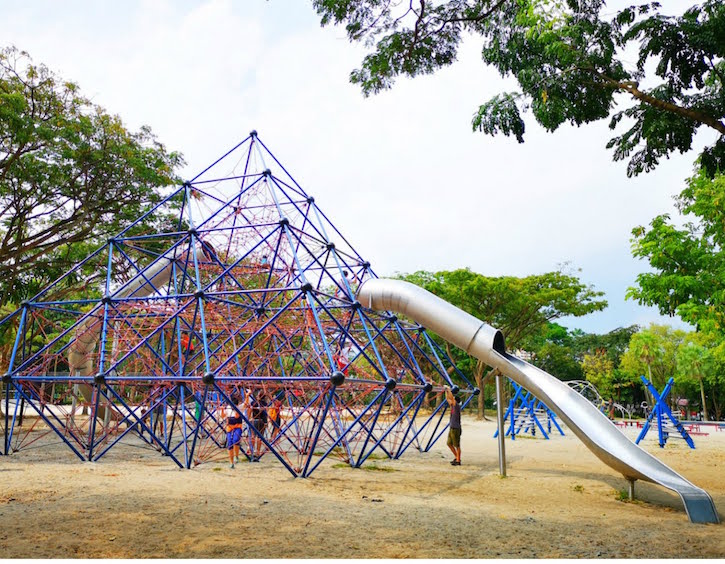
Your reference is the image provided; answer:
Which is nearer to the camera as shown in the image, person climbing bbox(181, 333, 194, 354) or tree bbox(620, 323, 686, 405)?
person climbing bbox(181, 333, 194, 354)

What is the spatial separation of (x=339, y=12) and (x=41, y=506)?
860 centimetres

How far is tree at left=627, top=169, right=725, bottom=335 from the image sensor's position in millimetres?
18453

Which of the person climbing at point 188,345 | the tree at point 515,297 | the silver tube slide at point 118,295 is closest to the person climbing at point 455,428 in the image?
the person climbing at point 188,345

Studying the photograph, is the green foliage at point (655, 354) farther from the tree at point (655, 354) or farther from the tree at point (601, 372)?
the tree at point (601, 372)

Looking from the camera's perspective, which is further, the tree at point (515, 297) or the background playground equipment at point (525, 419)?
the tree at point (515, 297)

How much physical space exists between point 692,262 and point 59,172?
A: 2020cm

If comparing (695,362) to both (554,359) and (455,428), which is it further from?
(455,428)

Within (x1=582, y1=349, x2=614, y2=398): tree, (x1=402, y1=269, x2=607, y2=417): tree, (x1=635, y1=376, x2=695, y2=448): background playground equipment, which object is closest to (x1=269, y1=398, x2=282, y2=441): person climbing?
(x1=635, y1=376, x2=695, y2=448): background playground equipment

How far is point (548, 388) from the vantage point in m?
11.6

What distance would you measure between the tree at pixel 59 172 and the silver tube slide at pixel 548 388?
35.3 ft

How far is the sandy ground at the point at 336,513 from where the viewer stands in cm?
660

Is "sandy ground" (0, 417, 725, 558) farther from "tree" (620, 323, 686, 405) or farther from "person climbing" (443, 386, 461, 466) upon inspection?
"tree" (620, 323, 686, 405)

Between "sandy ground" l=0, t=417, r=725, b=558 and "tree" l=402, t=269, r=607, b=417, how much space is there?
1859 centimetres

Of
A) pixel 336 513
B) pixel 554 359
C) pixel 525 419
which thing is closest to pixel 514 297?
pixel 525 419
